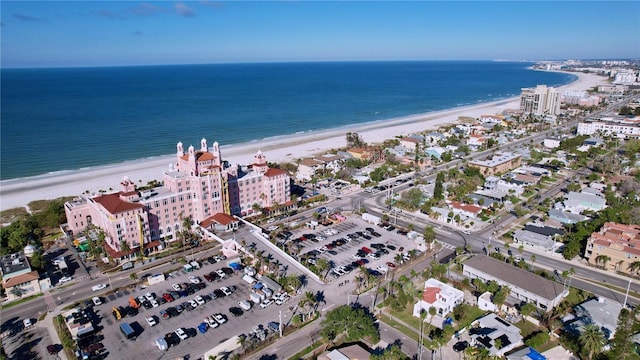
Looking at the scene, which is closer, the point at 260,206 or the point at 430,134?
the point at 260,206

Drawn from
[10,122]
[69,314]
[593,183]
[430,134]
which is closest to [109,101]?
[10,122]

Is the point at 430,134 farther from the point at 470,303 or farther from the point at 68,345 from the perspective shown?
the point at 68,345

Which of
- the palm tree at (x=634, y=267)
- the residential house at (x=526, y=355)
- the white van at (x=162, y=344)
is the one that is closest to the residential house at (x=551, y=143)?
the palm tree at (x=634, y=267)

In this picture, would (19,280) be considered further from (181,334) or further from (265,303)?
(265,303)

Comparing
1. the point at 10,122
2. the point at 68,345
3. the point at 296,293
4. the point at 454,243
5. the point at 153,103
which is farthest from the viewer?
the point at 153,103

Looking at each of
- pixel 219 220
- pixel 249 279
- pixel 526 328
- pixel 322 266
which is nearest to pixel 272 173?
pixel 219 220

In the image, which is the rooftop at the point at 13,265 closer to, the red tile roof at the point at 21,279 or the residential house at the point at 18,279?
the residential house at the point at 18,279

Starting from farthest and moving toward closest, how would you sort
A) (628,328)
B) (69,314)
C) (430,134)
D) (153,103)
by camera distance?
1. (153,103)
2. (430,134)
3. (69,314)
4. (628,328)
